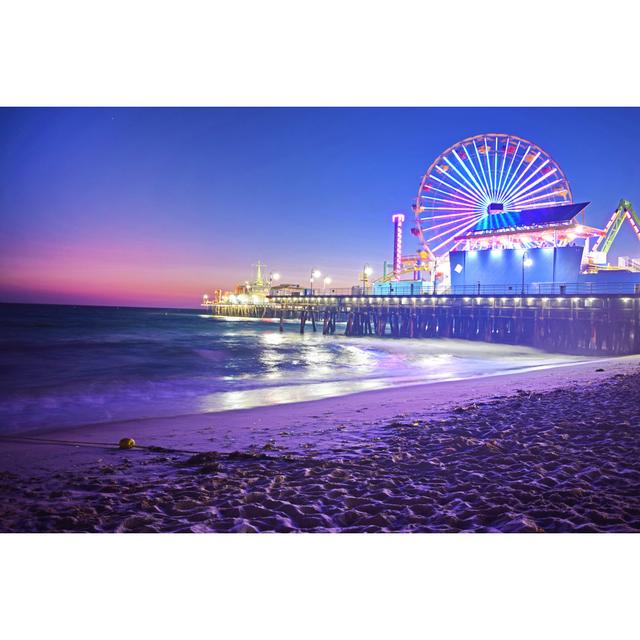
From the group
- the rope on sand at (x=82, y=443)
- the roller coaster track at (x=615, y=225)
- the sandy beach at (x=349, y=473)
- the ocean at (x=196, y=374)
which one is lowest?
the ocean at (x=196, y=374)

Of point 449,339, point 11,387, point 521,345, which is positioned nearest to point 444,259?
point 449,339

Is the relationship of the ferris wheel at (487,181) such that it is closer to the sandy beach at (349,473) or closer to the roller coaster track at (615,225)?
the roller coaster track at (615,225)

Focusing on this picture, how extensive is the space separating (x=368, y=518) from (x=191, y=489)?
1448 mm

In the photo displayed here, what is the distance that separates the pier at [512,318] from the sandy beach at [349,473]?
14.2m

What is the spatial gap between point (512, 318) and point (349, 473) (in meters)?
22.1

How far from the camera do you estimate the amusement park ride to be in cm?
2884

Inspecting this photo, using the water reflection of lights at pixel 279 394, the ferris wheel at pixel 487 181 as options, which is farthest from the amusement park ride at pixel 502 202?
the water reflection of lights at pixel 279 394

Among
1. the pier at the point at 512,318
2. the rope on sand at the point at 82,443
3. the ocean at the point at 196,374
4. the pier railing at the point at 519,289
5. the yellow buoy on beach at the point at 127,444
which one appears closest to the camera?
the rope on sand at the point at 82,443

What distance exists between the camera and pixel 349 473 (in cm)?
421

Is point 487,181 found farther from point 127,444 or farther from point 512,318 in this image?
point 127,444

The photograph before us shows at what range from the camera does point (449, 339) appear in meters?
27.8

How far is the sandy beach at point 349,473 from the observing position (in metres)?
3.35

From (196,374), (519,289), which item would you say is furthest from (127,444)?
(519,289)
